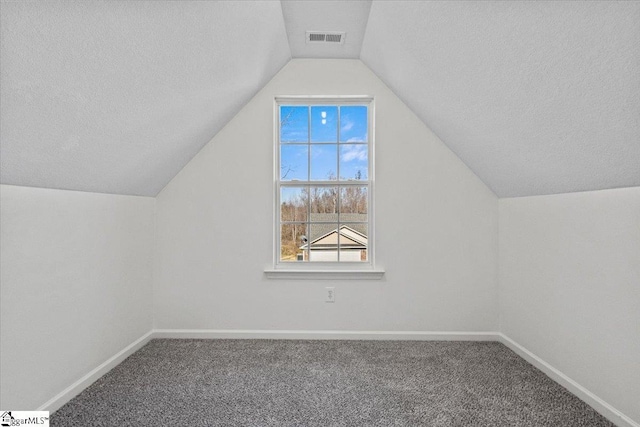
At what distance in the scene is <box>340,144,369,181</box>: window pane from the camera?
336cm

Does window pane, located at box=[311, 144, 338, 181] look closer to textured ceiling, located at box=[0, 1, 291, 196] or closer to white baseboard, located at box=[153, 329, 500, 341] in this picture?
textured ceiling, located at box=[0, 1, 291, 196]

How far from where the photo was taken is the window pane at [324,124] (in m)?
3.38

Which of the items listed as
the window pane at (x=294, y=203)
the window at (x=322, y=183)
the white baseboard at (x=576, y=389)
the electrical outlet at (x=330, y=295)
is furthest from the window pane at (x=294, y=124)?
the white baseboard at (x=576, y=389)

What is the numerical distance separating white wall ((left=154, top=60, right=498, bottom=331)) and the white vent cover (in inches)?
13.6

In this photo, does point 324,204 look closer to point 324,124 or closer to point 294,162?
point 294,162

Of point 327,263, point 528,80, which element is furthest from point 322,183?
point 528,80

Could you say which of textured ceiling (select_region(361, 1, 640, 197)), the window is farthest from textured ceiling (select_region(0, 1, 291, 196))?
textured ceiling (select_region(361, 1, 640, 197))

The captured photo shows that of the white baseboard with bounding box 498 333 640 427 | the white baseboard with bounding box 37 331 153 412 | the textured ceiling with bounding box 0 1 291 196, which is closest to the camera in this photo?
the textured ceiling with bounding box 0 1 291 196

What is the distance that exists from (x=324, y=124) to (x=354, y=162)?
17.7 inches

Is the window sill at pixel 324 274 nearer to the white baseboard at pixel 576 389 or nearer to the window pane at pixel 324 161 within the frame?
the window pane at pixel 324 161

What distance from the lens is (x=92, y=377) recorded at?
2.39 m

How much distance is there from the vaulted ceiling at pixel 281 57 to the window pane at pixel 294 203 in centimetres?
88

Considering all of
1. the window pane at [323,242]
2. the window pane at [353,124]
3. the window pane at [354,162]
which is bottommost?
the window pane at [323,242]

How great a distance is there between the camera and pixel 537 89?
1.70 meters
